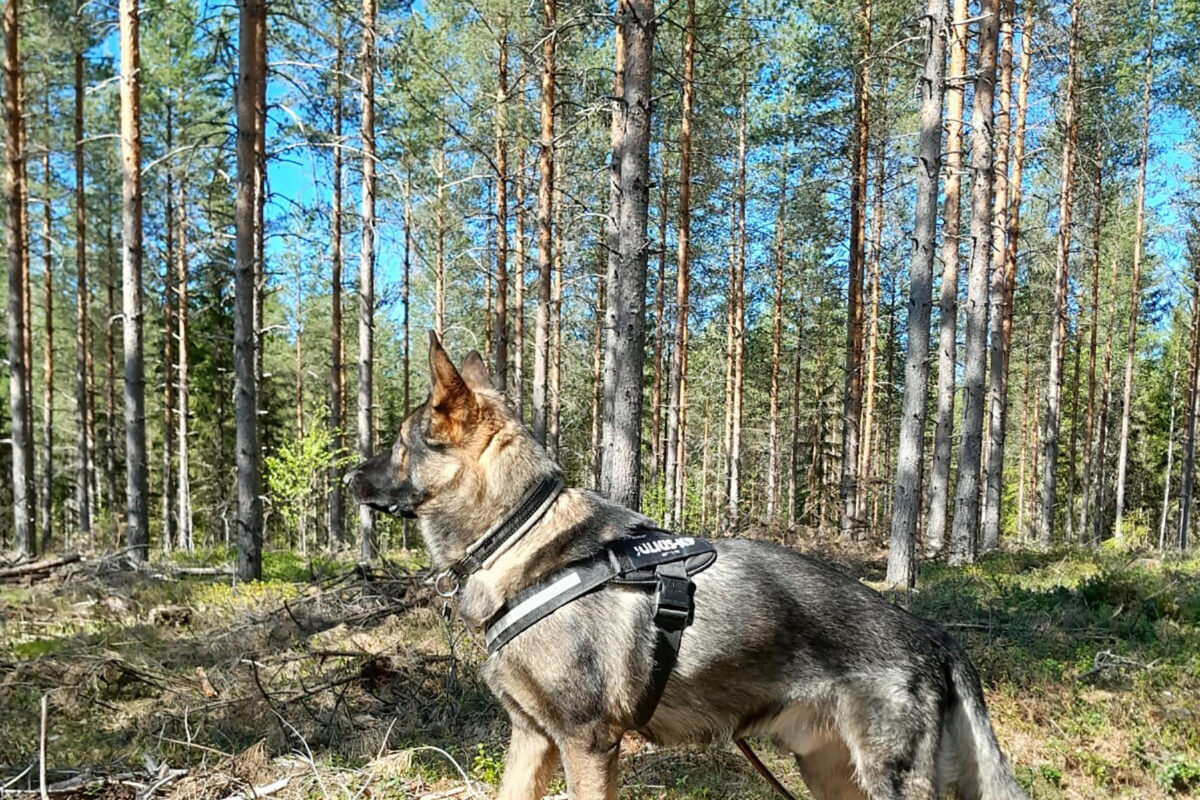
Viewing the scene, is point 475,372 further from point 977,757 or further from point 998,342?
point 998,342

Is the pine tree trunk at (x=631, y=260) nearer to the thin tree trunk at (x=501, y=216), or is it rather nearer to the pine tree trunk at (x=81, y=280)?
the thin tree trunk at (x=501, y=216)

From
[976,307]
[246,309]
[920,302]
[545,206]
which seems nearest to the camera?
[246,309]

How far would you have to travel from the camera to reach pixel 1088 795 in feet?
15.7

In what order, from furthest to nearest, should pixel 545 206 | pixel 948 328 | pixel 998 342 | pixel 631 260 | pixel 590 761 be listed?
pixel 998 342, pixel 545 206, pixel 948 328, pixel 631 260, pixel 590 761

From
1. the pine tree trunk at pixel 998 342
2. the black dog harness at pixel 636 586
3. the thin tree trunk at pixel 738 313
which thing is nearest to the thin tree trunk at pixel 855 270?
the pine tree trunk at pixel 998 342

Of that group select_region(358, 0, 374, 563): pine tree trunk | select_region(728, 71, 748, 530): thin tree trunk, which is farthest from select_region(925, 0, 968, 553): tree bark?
select_region(358, 0, 374, 563): pine tree trunk

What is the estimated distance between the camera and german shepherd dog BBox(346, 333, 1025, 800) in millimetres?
3137

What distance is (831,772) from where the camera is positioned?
138 inches

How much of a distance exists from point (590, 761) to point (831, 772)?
1.22 metres

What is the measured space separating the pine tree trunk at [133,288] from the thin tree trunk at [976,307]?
1542 centimetres

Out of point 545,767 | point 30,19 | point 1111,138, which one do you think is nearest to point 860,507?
point 1111,138

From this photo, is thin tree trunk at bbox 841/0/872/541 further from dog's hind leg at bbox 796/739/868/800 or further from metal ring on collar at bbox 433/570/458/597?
metal ring on collar at bbox 433/570/458/597

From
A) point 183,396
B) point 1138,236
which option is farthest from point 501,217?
point 1138,236

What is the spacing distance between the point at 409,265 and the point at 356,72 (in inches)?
375
